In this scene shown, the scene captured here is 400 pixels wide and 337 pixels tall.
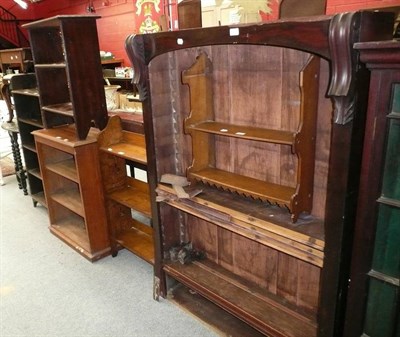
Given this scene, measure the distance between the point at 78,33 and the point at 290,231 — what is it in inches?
78.2

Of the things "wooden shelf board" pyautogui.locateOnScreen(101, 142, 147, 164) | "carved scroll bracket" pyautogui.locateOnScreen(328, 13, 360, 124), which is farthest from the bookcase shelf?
"wooden shelf board" pyautogui.locateOnScreen(101, 142, 147, 164)

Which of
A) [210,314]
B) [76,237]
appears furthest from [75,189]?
[210,314]

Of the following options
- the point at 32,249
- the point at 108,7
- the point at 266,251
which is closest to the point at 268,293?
the point at 266,251

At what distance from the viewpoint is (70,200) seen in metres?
3.02

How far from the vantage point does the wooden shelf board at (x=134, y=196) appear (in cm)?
242

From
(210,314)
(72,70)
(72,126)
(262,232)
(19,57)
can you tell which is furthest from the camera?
(19,57)

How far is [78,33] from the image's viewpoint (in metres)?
2.45

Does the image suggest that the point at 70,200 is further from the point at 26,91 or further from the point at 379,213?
the point at 379,213

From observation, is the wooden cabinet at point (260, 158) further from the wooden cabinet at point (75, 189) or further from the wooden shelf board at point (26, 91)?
the wooden shelf board at point (26, 91)

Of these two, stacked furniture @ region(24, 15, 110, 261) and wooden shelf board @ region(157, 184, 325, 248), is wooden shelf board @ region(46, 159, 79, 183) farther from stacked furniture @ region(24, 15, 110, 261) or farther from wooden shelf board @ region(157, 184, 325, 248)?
wooden shelf board @ region(157, 184, 325, 248)

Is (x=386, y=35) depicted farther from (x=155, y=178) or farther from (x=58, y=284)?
(x=58, y=284)

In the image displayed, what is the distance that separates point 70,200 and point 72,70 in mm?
1128

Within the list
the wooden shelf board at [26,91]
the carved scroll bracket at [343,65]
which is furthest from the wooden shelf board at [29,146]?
the carved scroll bracket at [343,65]

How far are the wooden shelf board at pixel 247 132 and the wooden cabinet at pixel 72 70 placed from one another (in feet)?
3.62
